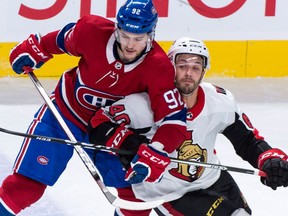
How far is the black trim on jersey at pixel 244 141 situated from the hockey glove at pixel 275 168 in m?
0.08

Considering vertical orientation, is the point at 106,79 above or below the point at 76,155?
above

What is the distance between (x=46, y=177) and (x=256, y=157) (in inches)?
29.4

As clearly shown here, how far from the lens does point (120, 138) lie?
336 cm

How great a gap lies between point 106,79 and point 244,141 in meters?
0.53

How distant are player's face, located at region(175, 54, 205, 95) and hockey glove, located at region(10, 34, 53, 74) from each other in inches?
22.2

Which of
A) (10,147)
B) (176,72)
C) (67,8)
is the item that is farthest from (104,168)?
(67,8)

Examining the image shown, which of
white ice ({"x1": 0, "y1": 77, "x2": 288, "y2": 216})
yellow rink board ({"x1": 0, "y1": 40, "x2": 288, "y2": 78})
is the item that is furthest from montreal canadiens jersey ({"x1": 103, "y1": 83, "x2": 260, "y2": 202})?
yellow rink board ({"x1": 0, "y1": 40, "x2": 288, "y2": 78})

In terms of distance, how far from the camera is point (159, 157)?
3.27 meters

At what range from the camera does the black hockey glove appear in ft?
11.0

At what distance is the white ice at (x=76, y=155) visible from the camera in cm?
410

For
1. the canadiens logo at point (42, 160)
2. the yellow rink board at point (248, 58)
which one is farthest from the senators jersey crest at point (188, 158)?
the yellow rink board at point (248, 58)

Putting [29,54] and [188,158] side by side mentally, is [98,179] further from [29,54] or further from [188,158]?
[29,54]

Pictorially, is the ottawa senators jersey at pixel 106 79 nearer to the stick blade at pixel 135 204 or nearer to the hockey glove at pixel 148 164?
the hockey glove at pixel 148 164

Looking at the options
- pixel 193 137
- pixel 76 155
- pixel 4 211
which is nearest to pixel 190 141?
pixel 193 137
